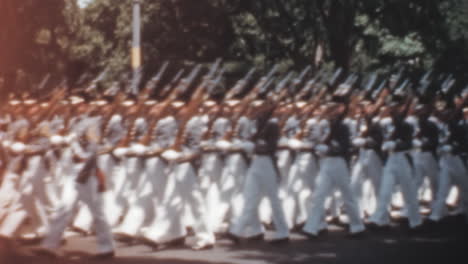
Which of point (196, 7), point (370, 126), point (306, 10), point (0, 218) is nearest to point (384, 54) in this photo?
point (196, 7)

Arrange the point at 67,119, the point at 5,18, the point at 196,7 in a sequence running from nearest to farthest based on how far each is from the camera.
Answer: the point at 67,119 → the point at 5,18 → the point at 196,7

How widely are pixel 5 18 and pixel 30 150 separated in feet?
60.0

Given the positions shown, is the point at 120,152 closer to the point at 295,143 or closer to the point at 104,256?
the point at 295,143

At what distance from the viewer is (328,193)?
1332cm

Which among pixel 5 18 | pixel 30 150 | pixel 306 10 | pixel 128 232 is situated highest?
pixel 5 18

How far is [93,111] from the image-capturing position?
13.4m

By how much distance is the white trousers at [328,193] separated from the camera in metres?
13.2

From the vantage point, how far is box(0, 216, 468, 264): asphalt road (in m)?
11.5

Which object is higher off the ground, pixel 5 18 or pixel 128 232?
pixel 5 18

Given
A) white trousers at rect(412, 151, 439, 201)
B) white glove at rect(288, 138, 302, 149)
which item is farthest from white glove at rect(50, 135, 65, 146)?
white trousers at rect(412, 151, 439, 201)

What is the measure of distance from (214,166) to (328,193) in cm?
201

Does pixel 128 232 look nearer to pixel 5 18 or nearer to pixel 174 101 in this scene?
pixel 174 101

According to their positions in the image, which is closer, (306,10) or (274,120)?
(274,120)

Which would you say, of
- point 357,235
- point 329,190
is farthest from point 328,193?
point 357,235
